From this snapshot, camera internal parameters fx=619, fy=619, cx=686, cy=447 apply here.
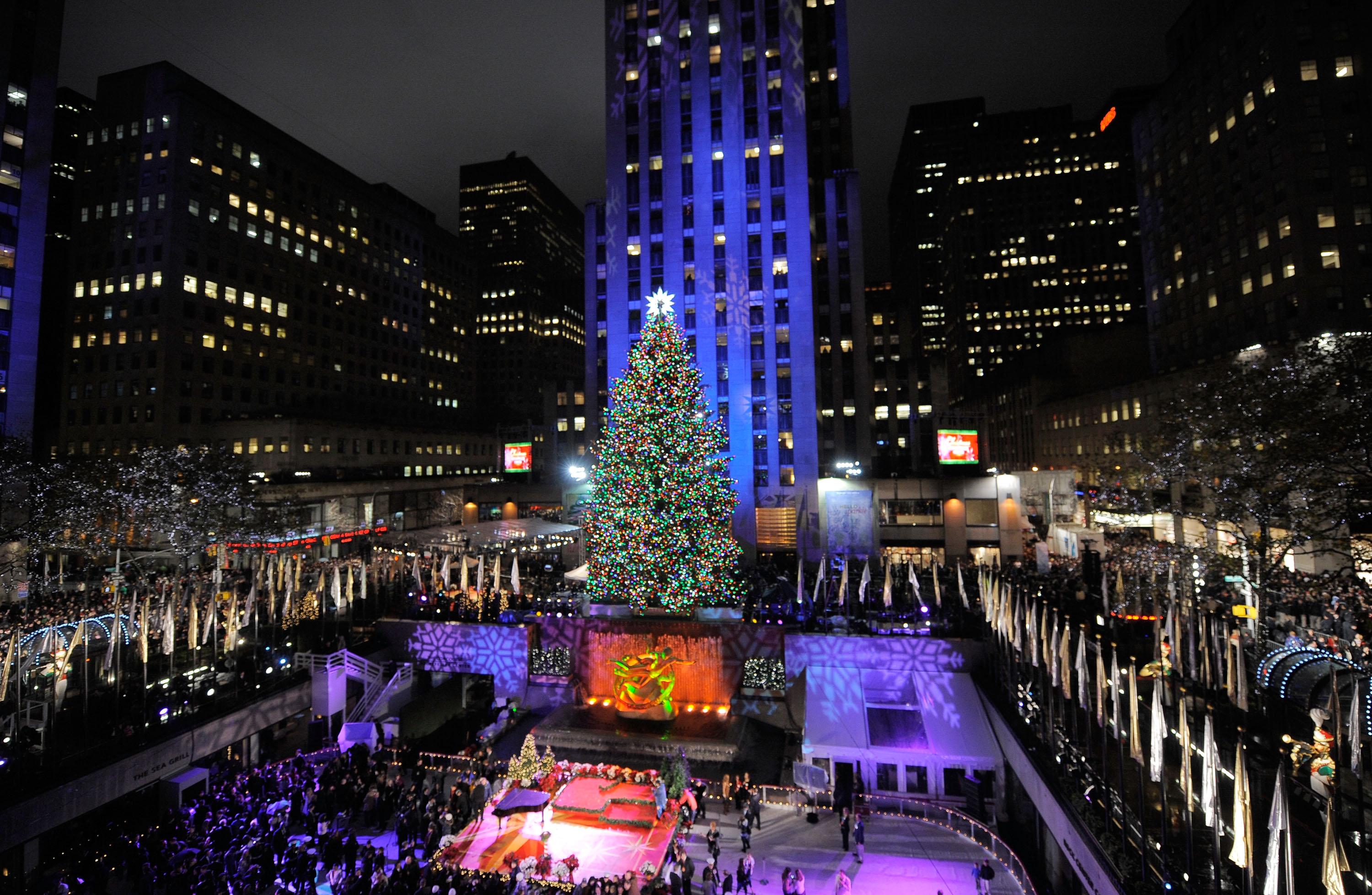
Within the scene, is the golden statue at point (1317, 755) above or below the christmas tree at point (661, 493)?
below

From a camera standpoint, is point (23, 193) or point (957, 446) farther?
point (23, 193)

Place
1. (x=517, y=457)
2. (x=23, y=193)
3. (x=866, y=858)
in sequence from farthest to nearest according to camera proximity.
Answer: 1. (x=517, y=457)
2. (x=23, y=193)
3. (x=866, y=858)

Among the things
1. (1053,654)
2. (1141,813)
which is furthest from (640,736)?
(1141,813)

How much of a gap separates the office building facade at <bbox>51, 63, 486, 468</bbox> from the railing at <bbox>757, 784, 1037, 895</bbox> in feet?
193

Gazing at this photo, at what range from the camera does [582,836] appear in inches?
607

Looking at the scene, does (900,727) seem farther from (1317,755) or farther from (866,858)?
(1317,755)

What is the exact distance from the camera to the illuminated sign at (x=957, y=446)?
38.1 meters

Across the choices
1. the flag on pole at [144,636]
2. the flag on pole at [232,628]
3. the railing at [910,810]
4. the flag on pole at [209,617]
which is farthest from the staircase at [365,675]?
the railing at [910,810]

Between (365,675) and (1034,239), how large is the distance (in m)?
151

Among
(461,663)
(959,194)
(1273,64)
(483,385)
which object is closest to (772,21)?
(1273,64)

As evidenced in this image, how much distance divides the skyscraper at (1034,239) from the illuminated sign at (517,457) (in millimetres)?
100254

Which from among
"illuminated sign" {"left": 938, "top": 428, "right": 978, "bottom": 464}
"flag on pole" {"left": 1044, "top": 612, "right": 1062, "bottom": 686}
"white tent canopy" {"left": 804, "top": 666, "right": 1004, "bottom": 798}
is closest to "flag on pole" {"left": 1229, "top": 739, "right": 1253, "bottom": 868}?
"flag on pole" {"left": 1044, "top": 612, "right": 1062, "bottom": 686}

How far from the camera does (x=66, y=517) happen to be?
2880cm

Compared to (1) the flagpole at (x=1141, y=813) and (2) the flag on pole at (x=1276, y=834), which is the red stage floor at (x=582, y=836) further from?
(2) the flag on pole at (x=1276, y=834)
